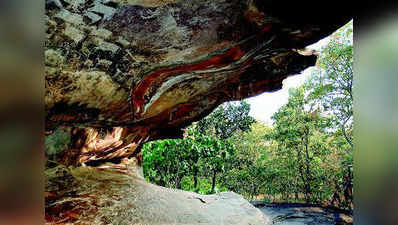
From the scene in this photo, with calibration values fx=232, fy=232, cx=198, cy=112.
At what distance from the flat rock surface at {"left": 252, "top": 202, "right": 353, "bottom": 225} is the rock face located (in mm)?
2427

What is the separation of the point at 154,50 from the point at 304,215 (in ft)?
12.3

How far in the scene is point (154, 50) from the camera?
1.74 m

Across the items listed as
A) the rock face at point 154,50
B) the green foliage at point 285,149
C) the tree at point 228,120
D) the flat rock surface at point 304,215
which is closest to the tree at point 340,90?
the green foliage at point 285,149

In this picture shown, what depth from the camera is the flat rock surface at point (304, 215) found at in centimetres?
364

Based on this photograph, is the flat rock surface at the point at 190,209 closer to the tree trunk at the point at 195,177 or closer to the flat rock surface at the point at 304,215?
the flat rock surface at the point at 304,215

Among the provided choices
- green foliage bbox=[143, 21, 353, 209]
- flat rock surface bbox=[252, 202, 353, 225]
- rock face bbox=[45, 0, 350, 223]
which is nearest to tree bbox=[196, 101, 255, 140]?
green foliage bbox=[143, 21, 353, 209]

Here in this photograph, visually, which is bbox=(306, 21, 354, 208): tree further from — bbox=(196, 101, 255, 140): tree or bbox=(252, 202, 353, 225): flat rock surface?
bbox=(196, 101, 255, 140): tree

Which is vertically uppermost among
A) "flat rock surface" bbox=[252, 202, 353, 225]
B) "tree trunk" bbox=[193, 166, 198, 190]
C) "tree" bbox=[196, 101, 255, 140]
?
"tree" bbox=[196, 101, 255, 140]

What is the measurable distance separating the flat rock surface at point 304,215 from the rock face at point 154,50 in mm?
2427

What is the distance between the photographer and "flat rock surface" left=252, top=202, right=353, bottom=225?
3645 mm

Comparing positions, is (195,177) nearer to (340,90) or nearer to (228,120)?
(228,120)

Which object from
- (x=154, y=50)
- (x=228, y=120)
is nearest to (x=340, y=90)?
(x=228, y=120)
